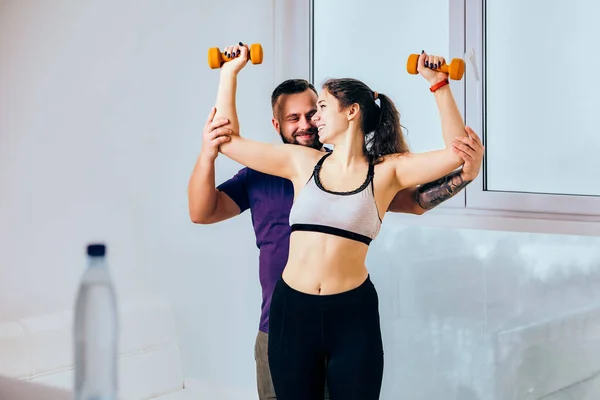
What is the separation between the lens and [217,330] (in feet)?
7.36

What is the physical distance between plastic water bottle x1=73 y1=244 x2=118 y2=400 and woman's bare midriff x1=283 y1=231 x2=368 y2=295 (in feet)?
1.97

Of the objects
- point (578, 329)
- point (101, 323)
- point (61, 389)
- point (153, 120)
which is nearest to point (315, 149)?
point (153, 120)

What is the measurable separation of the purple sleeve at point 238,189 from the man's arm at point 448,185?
1.16 feet

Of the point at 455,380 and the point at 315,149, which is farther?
the point at 455,380

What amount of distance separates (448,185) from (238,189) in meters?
0.51

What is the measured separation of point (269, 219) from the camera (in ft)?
5.46

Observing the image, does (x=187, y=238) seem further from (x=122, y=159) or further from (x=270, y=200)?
(x=270, y=200)

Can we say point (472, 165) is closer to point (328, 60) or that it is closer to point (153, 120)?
point (153, 120)

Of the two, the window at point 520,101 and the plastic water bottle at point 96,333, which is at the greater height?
the window at point 520,101

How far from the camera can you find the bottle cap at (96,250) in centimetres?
178

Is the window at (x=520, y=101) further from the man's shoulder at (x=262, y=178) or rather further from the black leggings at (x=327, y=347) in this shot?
the black leggings at (x=327, y=347)

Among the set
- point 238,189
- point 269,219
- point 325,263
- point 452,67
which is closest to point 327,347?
point 325,263

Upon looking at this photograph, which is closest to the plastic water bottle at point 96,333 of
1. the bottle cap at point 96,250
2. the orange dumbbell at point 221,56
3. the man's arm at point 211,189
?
the bottle cap at point 96,250

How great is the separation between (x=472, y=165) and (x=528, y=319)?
0.83 meters
